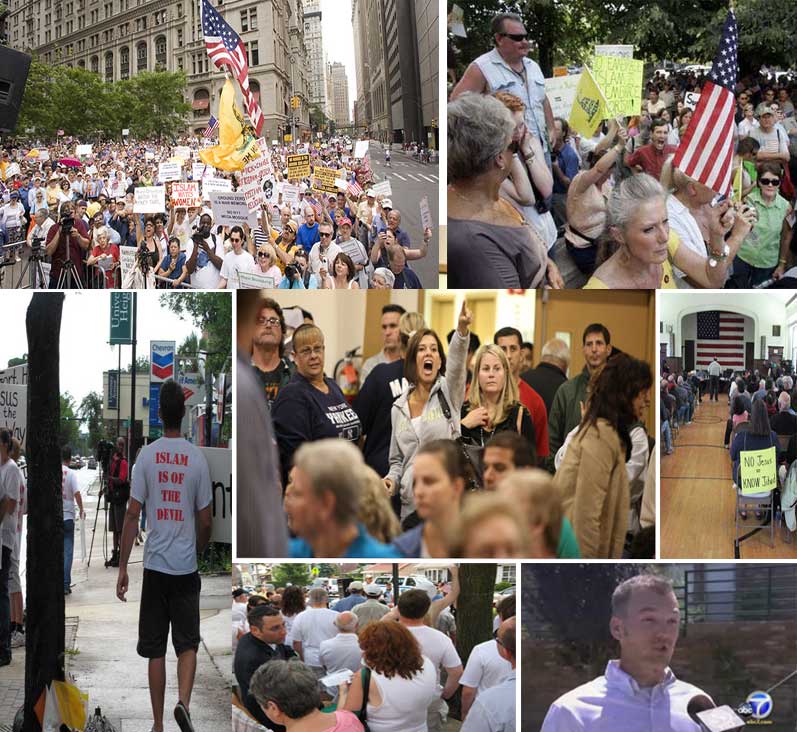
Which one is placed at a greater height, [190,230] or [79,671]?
[190,230]

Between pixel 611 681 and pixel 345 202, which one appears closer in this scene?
pixel 611 681

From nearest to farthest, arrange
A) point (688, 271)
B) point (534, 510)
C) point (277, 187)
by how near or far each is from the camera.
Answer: point (534, 510), point (688, 271), point (277, 187)

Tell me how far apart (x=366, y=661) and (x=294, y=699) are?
1.15ft

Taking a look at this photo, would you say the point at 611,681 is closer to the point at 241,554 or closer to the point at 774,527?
the point at 774,527

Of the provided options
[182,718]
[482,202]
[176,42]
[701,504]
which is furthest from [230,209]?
[701,504]

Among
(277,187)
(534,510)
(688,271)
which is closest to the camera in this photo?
(534,510)

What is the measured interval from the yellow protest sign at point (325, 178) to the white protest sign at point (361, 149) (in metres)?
0.15

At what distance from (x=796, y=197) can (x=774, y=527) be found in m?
1.56

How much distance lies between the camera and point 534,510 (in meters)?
4.00

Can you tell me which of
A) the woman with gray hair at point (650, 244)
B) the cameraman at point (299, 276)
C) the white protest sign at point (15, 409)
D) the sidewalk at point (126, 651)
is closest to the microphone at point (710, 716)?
the woman with gray hair at point (650, 244)

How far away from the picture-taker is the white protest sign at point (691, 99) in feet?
14.2

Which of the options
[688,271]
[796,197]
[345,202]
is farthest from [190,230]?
[796,197]

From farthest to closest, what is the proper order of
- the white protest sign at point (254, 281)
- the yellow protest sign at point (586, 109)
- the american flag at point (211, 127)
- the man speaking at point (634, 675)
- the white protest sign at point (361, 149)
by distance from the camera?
the white protest sign at point (361, 149), the american flag at point (211, 127), the white protest sign at point (254, 281), the yellow protest sign at point (586, 109), the man speaking at point (634, 675)

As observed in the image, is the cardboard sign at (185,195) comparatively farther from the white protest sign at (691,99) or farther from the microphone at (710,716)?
the microphone at (710,716)
